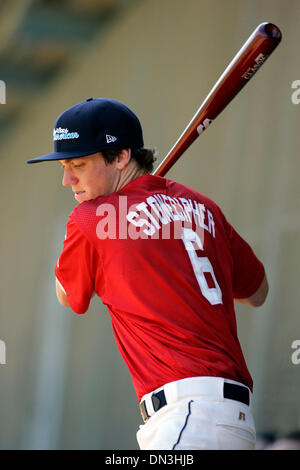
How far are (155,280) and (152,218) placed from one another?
17 cm

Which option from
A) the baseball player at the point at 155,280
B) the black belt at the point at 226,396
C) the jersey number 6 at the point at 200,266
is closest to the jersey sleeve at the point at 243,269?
the baseball player at the point at 155,280

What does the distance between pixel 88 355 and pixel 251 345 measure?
2.31 m

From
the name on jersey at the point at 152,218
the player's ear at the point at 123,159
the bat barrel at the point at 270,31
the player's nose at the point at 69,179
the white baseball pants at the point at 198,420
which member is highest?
the bat barrel at the point at 270,31

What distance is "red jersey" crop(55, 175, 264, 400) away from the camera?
1.92 m

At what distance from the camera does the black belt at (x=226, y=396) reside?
1.89 meters

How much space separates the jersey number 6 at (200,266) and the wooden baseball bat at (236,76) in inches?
19.7

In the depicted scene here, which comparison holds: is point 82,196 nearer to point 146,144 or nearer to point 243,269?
point 243,269

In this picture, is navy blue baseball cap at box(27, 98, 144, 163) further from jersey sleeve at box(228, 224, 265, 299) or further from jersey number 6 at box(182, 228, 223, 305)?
jersey sleeve at box(228, 224, 265, 299)

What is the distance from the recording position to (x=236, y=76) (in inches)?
89.8

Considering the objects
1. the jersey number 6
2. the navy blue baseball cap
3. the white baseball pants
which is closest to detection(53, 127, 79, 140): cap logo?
the navy blue baseball cap

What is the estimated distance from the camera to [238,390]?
192 cm

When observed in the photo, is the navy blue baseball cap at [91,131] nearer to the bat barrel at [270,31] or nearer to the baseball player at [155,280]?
the baseball player at [155,280]

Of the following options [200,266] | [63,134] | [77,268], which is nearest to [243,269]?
[200,266]

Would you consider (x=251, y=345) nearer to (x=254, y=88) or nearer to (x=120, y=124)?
(x=254, y=88)
